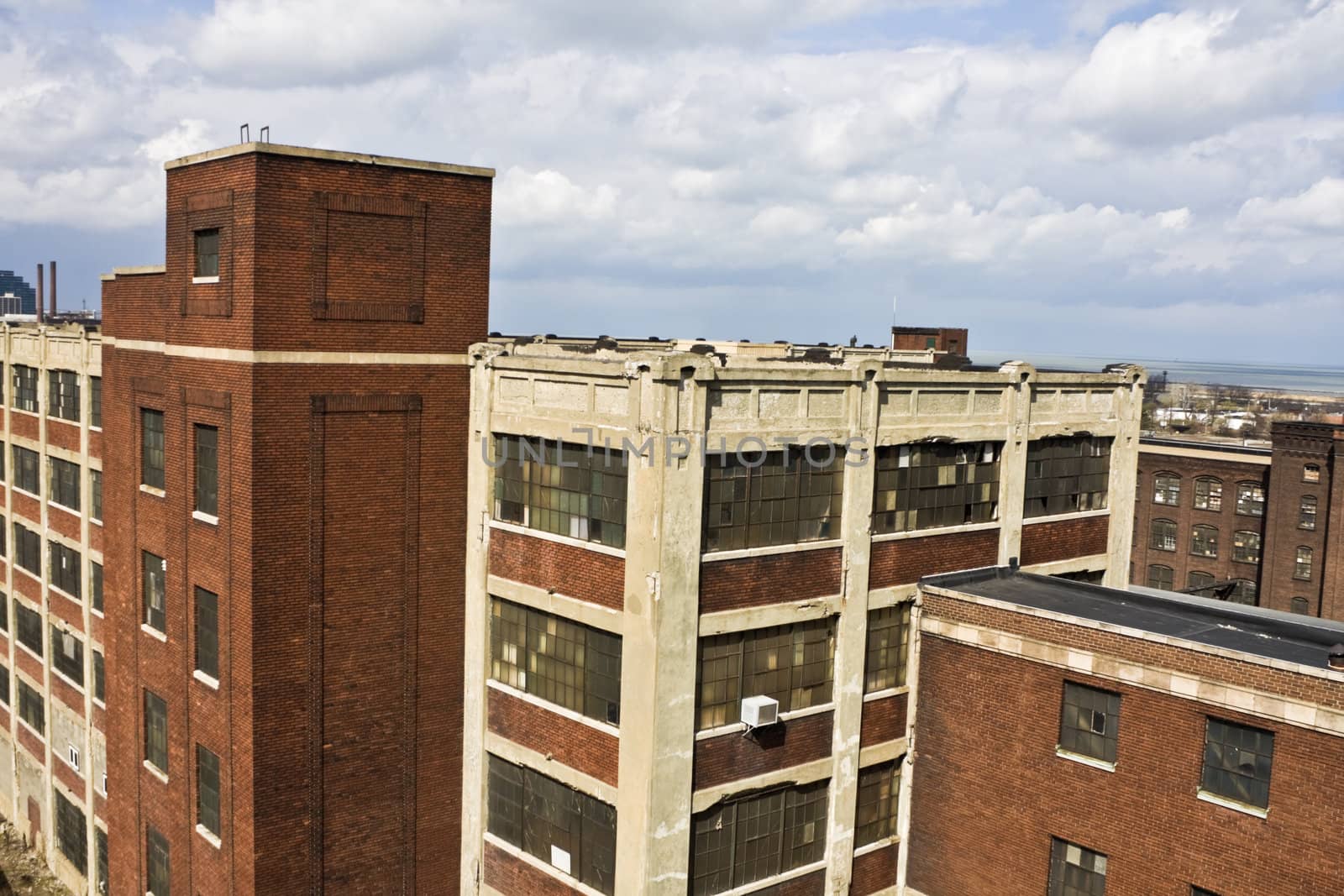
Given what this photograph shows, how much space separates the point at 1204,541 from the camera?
74.3 metres

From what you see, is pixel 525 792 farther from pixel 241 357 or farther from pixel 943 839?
pixel 241 357

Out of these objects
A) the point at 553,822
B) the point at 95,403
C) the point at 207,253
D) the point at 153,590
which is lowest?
the point at 553,822

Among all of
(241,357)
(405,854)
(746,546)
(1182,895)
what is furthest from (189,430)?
(1182,895)

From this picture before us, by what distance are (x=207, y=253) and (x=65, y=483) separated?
17.9 m

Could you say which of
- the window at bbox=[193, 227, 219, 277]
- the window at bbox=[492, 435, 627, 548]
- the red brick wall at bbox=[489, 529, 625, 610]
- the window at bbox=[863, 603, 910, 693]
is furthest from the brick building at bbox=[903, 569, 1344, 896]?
the window at bbox=[193, 227, 219, 277]

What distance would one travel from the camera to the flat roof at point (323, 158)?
21.4m

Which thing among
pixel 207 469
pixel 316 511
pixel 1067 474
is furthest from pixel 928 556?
pixel 207 469

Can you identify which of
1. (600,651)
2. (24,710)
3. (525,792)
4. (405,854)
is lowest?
(24,710)

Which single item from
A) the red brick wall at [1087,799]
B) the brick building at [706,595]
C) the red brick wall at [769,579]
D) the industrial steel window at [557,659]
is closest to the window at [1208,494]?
the brick building at [706,595]

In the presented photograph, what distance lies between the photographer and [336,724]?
23.2m

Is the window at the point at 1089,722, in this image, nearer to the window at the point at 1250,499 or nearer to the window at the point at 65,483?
the window at the point at 65,483

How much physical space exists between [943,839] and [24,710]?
1431 inches

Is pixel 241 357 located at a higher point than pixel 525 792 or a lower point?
higher

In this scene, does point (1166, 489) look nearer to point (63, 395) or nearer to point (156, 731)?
point (156, 731)
